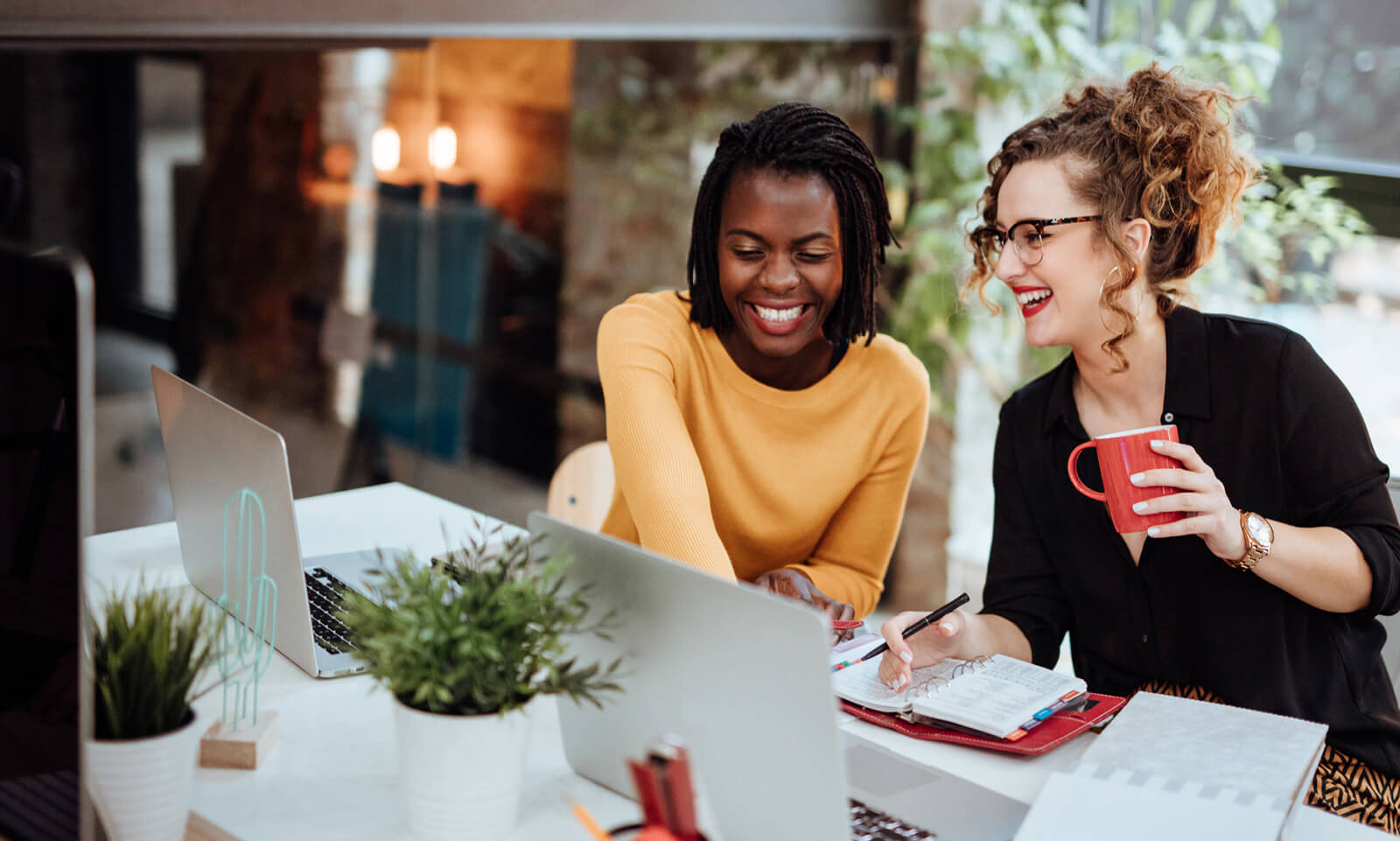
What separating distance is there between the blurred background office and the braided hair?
0.85 meters

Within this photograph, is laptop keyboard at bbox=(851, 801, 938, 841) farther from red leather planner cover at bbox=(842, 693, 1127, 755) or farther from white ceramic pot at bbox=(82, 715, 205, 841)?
white ceramic pot at bbox=(82, 715, 205, 841)

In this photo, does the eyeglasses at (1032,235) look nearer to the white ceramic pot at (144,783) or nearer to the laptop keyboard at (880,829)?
the laptop keyboard at (880,829)

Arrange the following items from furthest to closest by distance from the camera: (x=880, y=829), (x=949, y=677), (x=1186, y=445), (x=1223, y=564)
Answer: (x=1223, y=564) → (x=1186, y=445) → (x=949, y=677) → (x=880, y=829)

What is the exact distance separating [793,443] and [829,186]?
0.37 meters

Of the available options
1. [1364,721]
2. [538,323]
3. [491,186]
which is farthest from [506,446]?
[1364,721]

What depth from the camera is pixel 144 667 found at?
3.42 feet

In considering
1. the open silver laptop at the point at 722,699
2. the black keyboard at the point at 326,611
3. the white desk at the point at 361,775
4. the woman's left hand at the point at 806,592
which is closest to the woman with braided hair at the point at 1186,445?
the woman's left hand at the point at 806,592

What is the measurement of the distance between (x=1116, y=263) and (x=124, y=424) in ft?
7.03

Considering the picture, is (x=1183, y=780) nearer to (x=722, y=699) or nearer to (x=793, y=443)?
(x=722, y=699)

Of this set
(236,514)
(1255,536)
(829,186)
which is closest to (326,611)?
(236,514)

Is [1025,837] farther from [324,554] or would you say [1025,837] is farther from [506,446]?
[506,446]

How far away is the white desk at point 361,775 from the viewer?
43.1 inches

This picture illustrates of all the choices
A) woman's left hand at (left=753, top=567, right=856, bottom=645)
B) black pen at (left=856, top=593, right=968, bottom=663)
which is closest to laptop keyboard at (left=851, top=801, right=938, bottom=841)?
black pen at (left=856, top=593, right=968, bottom=663)

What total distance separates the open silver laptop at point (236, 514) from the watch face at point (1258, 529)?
987 mm
